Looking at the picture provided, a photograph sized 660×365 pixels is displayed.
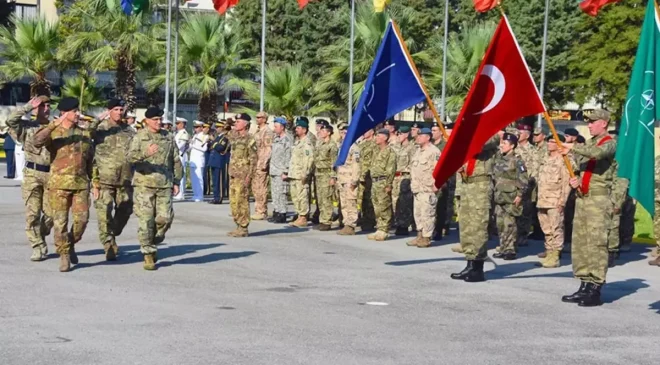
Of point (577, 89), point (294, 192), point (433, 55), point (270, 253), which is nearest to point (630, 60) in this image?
point (577, 89)

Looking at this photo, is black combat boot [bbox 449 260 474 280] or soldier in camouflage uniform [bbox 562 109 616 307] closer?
soldier in camouflage uniform [bbox 562 109 616 307]

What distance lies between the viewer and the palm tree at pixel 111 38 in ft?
119

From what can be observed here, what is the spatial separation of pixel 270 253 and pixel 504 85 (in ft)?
15.1

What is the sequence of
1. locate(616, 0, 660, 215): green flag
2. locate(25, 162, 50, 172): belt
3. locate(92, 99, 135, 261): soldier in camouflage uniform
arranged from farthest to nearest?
locate(92, 99, 135, 261): soldier in camouflage uniform → locate(25, 162, 50, 172): belt → locate(616, 0, 660, 215): green flag

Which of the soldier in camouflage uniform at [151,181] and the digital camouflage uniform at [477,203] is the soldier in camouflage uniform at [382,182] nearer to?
the digital camouflage uniform at [477,203]

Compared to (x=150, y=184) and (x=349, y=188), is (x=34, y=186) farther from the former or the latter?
(x=349, y=188)

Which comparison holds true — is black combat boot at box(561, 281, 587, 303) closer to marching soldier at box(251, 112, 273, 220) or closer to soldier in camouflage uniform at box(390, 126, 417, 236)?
soldier in camouflage uniform at box(390, 126, 417, 236)

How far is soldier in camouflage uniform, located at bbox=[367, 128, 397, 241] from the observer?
58.1 feet

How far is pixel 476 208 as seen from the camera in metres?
13.0

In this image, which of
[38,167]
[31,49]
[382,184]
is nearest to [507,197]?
[382,184]

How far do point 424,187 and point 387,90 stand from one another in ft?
12.5

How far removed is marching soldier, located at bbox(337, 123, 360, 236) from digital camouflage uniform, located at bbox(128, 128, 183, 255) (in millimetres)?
5173

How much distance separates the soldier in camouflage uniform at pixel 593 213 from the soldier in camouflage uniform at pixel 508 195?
13.2 feet

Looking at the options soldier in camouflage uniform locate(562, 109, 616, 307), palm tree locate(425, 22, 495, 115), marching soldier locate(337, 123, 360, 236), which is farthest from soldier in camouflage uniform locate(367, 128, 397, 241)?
palm tree locate(425, 22, 495, 115)
